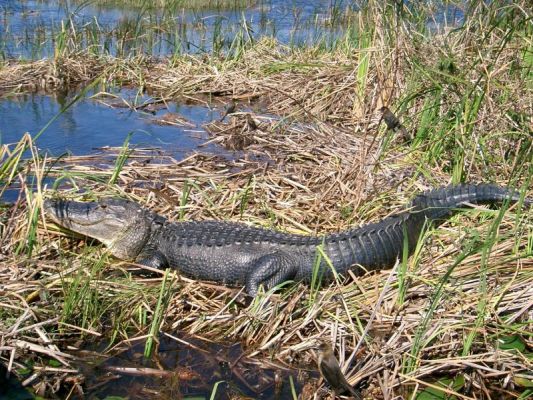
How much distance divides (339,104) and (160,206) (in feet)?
9.70

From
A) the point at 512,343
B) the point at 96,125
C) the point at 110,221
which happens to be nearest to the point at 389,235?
the point at 512,343

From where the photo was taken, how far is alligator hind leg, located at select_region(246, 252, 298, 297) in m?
4.07

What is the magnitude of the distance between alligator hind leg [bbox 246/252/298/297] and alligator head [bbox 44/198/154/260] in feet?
2.94

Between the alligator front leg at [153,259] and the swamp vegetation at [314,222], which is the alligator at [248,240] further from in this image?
the swamp vegetation at [314,222]

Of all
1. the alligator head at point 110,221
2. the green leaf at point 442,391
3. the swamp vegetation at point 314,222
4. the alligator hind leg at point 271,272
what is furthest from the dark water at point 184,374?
the alligator head at point 110,221

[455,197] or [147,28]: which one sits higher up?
[455,197]

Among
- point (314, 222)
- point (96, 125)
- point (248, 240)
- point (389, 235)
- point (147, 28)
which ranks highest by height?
point (389, 235)

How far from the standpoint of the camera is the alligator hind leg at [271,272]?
407 cm

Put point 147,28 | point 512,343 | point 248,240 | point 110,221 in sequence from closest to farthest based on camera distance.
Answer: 1. point 512,343
2. point 248,240
3. point 110,221
4. point 147,28

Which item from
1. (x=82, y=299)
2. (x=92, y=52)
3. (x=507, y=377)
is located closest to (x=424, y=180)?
(x=507, y=377)

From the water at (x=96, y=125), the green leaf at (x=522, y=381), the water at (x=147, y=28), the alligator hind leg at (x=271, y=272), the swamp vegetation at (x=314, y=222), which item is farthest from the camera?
the water at (x=147, y=28)

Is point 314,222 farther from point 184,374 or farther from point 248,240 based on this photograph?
point 184,374

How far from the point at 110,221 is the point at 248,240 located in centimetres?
98

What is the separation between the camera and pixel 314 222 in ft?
15.8
